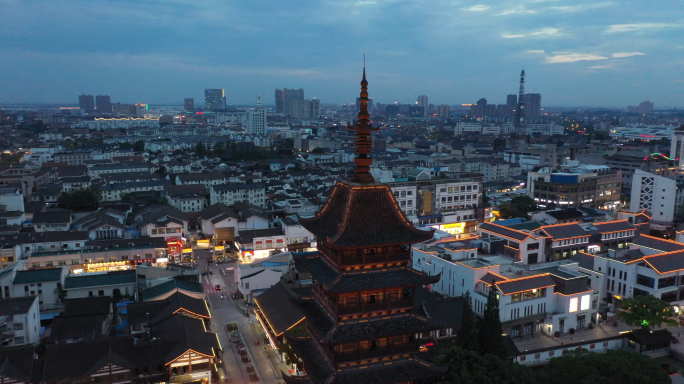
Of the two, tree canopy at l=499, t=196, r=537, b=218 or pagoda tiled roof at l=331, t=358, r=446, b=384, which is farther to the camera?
tree canopy at l=499, t=196, r=537, b=218

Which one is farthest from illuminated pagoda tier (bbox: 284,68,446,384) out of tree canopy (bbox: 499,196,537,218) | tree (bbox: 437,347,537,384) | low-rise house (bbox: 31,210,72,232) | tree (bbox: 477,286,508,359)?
tree canopy (bbox: 499,196,537,218)

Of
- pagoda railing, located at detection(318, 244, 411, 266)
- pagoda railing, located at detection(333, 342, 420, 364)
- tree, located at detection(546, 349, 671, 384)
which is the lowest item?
tree, located at detection(546, 349, 671, 384)

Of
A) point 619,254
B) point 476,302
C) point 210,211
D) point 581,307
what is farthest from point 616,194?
point 210,211

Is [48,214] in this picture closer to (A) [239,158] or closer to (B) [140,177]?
(B) [140,177]

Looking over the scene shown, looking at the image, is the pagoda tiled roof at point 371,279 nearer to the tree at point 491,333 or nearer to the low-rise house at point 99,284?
the tree at point 491,333

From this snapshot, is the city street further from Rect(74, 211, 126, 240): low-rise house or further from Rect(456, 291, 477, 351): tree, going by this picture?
Rect(456, 291, 477, 351): tree

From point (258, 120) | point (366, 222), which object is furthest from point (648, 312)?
point (258, 120)

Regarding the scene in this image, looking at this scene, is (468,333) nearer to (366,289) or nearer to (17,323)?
(366,289)
